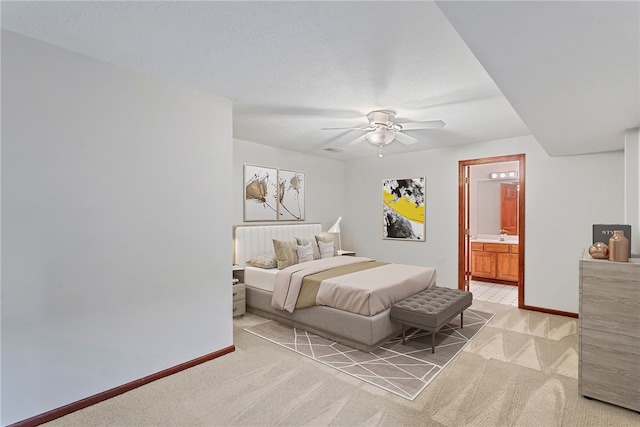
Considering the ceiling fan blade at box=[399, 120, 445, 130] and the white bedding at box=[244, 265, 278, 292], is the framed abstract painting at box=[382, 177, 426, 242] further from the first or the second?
the white bedding at box=[244, 265, 278, 292]

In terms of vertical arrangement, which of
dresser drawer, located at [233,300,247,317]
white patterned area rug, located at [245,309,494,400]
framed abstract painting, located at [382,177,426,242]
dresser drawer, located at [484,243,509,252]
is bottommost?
white patterned area rug, located at [245,309,494,400]

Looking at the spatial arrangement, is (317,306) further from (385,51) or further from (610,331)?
(385,51)

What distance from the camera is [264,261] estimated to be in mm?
4691

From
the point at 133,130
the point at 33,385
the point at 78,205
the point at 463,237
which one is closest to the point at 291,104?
the point at 133,130

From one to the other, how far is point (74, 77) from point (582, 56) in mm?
3261

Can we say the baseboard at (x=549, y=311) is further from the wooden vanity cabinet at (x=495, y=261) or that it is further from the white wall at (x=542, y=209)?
the wooden vanity cabinet at (x=495, y=261)

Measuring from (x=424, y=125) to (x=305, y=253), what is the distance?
248 cm

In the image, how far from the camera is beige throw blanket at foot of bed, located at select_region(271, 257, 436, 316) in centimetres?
342

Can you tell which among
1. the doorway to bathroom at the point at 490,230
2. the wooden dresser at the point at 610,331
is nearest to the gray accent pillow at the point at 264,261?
the doorway to bathroom at the point at 490,230

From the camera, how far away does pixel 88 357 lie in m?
2.44

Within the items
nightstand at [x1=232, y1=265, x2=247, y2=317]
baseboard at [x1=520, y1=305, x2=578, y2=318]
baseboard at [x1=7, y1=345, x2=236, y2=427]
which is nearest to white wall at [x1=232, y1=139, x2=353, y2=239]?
nightstand at [x1=232, y1=265, x2=247, y2=317]

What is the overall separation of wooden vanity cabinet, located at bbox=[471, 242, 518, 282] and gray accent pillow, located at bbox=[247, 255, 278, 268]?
447cm

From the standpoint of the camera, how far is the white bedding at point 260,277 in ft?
14.5

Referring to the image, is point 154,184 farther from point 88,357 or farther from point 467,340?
point 467,340
